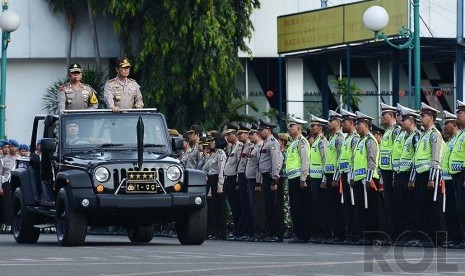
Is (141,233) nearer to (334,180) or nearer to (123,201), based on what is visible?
(334,180)

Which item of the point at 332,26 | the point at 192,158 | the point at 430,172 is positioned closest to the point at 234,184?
the point at 192,158

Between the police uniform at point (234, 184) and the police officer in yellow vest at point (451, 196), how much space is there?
616 centimetres

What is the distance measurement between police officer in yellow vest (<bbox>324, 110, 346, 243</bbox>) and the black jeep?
9.13ft

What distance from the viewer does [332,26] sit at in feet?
138

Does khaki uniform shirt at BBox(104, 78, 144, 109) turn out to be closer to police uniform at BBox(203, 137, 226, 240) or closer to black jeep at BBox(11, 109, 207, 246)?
black jeep at BBox(11, 109, 207, 246)

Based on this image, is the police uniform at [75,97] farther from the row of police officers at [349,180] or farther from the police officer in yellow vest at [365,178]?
the police officer in yellow vest at [365,178]

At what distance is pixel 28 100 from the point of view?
52094mm

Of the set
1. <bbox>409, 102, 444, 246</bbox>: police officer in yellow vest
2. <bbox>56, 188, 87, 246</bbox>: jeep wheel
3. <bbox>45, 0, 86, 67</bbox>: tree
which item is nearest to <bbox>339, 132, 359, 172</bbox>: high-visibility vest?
<bbox>409, 102, 444, 246</bbox>: police officer in yellow vest

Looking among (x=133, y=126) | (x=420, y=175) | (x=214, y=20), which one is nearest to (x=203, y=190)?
(x=133, y=126)

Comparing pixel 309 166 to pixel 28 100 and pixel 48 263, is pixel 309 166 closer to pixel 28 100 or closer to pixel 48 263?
pixel 48 263

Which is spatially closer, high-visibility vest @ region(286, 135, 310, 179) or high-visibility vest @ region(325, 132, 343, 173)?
high-visibility vest @ region(325, 132, 343, 173)

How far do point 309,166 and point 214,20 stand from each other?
69.0ft

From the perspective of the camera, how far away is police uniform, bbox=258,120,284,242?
26.8 m

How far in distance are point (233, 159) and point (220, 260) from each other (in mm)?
9623
